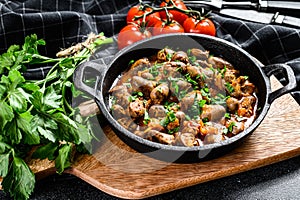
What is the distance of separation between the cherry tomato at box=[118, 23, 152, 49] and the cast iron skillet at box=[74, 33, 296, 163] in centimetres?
31

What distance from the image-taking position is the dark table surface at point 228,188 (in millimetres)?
2633

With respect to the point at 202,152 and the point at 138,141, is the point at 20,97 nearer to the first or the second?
the point at 138,141

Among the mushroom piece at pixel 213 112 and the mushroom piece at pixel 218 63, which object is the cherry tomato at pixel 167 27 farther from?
the mushroom piece at pixel 213 112

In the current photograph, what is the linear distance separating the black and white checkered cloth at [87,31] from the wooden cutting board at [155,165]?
0.77m

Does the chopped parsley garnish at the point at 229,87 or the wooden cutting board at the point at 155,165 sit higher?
the chopped parsley garnish at the point at 229,87

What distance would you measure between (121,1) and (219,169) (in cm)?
180

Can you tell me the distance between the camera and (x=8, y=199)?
263cm

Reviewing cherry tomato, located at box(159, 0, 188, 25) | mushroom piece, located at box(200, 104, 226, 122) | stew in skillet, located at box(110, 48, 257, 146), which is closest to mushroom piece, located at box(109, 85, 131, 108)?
stew in skillet, located at box(110, 48, 257, 146)

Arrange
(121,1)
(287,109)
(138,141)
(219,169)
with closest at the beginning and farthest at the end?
(138,141)
(219,169)
(287,109)
(121,1)

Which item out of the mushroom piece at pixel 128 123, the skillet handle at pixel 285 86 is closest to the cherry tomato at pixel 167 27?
the skillet handle at pixel 285 86

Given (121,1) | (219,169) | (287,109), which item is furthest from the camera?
(121,1)

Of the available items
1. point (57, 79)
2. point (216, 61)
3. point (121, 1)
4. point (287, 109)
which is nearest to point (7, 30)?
point (57, 79)

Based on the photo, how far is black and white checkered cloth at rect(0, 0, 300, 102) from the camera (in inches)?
133

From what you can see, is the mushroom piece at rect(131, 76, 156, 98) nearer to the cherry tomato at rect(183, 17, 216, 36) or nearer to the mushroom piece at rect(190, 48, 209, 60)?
the mushroom piece at rect(190, 48, 209, 60)
